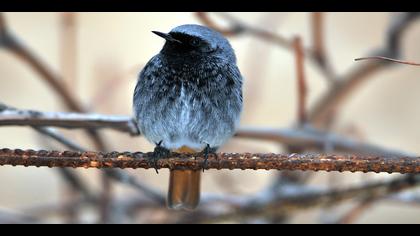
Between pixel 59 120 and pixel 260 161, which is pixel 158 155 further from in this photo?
pixel 260 161

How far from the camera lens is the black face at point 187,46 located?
359cm

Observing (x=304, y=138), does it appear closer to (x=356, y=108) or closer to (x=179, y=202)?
(x=179, y=202)

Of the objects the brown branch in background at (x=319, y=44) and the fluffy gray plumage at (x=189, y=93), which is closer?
the fluffy gray plumage at (x=189, y=93)

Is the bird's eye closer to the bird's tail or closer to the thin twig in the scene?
the thin twig

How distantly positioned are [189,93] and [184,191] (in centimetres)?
57

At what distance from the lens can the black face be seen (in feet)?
11.8

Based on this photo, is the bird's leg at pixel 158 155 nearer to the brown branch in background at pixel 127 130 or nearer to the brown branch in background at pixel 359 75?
the brown branch in background at pixel 127 130

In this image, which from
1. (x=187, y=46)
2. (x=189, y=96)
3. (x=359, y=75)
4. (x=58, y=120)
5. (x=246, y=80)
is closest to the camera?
(x=58, y=120)

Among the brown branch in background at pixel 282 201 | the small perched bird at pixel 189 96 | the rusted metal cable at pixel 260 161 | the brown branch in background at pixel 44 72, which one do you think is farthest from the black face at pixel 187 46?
the rusted metal cable at pixel 260 161

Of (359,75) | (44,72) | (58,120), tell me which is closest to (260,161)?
(58,120)

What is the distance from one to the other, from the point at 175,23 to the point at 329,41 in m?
1.41

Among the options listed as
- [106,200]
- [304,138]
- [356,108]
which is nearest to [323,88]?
[356,108]

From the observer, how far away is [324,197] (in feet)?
13.1

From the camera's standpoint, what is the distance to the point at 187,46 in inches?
142
